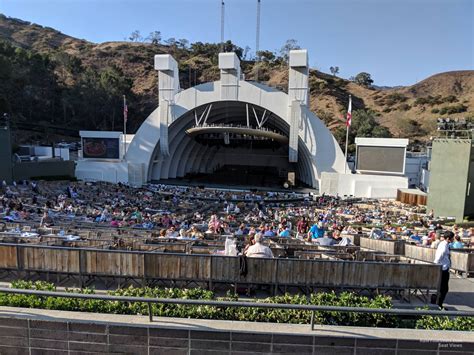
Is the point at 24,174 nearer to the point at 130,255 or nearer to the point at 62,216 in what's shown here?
the point at 62,216

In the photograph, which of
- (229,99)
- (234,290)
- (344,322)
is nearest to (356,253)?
(234,290)

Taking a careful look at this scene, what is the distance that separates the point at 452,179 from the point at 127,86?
7093cm

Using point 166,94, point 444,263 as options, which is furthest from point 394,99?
point 444,263

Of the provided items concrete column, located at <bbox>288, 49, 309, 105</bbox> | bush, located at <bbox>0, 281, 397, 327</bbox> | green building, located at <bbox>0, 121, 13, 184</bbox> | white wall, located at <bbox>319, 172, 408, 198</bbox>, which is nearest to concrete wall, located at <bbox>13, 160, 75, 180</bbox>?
green building, located at <bbox>0, 121, 13, 184</bbox>

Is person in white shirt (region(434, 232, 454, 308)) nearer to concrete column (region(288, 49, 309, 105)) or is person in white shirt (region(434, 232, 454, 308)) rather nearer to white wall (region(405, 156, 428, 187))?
concrete column (region(288, 49, 309, 105))

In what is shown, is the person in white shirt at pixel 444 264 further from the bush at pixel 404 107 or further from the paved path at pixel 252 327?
the bush at pixel 404 107

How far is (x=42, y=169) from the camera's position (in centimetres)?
3553

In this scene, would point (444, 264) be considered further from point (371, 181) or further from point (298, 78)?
point (298, 78)

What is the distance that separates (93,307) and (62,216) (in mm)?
13213

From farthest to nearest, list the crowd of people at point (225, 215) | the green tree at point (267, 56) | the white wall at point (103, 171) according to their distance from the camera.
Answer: the green tree at point (267, 56), the white wall at point (103, 171), the crowd of people at point (225, 215)

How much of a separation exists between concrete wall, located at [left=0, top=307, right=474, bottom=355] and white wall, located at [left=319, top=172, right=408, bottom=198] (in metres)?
31.9

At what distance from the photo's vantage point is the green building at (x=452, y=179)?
74.8ft

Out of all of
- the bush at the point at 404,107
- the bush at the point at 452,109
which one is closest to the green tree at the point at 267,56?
the bush at the point at 404,107

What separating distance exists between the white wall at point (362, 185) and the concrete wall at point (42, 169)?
95.0 feet
